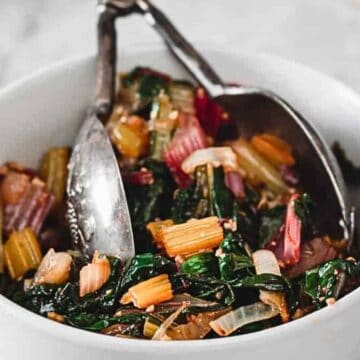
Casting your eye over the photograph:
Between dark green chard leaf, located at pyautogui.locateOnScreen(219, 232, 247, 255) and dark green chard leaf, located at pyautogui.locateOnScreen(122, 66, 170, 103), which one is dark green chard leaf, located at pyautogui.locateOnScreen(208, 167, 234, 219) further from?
dark green chard leaf, located at pyautogui.locateOnScreen(122, 66, 170, 103)

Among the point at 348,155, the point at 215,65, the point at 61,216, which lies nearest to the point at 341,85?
the point at 348,155

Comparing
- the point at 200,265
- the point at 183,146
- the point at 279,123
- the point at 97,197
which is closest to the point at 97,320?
the point at 200,265

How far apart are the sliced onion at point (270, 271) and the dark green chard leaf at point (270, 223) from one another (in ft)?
0.38

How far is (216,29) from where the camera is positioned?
305 centimetres

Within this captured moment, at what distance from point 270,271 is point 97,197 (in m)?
0.38

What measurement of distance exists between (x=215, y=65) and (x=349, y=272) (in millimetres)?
681

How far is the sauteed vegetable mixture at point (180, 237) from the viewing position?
1.68m

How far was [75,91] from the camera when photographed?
7.25ft

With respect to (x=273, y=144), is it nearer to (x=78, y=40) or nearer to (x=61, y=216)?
(x=61, y=216)

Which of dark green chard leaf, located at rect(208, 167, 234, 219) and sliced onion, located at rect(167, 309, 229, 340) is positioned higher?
dark green chard leaf, located at rect(208, 167, 234, 219)

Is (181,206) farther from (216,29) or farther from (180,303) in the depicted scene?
(216,29)

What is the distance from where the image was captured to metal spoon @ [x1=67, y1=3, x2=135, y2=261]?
1850 mm

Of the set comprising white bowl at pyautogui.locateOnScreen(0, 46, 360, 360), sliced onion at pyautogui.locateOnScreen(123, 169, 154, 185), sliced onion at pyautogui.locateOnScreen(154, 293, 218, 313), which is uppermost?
white bowl at pyautogui.locateOnScreen(0, 46, 360, 360)

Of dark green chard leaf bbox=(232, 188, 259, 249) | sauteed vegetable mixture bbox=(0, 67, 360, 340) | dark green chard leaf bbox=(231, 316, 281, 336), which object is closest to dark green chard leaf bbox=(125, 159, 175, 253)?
sauteed vegetable mixture bbox=(0, 67, 360, 340)
